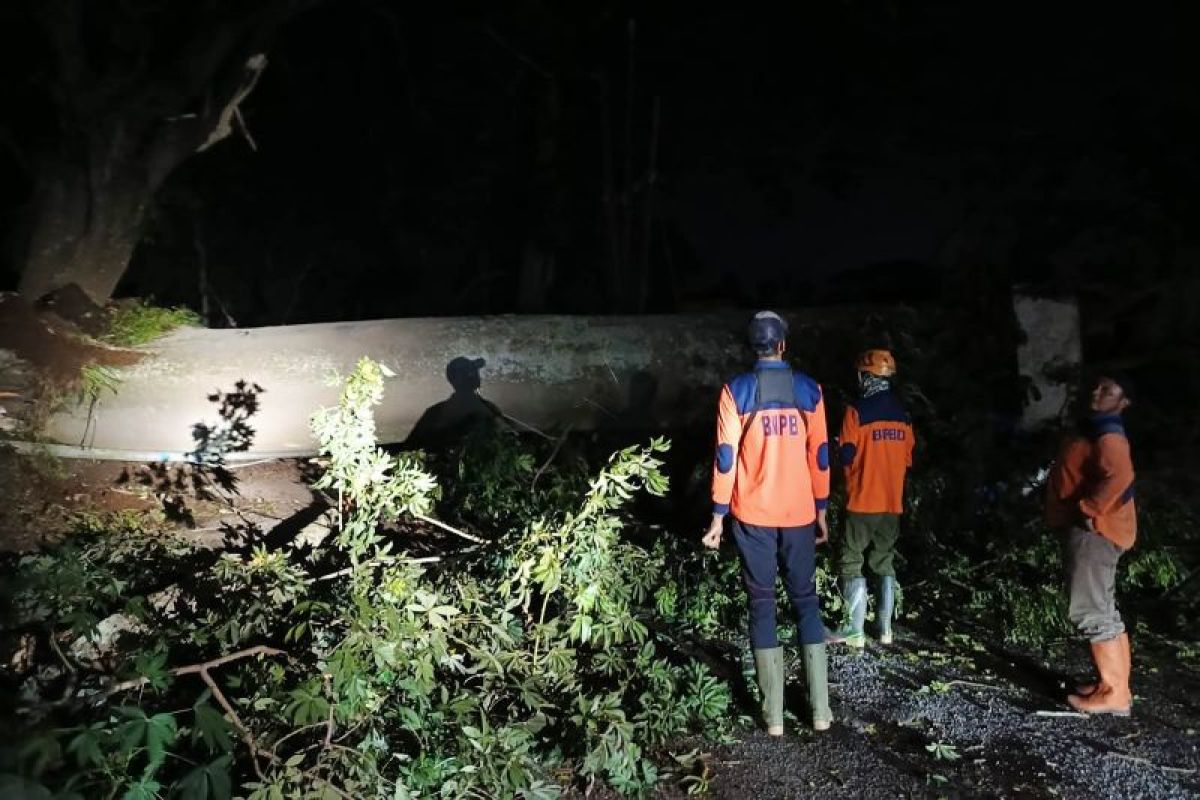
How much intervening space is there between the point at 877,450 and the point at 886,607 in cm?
91

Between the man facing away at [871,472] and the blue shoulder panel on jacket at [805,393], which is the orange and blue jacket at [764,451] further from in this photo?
the man facing away at [871,472]

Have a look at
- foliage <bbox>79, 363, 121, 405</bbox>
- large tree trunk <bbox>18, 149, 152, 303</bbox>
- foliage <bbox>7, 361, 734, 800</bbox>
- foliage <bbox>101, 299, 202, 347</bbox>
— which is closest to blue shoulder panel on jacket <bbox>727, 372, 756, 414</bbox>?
foliage <bbox>7, 361, 734, 800</bbox>

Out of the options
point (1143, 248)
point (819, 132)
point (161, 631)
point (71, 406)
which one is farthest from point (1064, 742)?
point (819, 132)

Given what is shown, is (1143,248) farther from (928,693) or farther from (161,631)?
(161,631)

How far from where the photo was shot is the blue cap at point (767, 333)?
3752mm

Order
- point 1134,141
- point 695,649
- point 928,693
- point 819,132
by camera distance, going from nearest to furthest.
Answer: point 928,693, point 695,649, point 1134,141, point 819,132

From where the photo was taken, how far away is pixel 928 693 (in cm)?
415

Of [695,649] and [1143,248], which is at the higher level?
[1143,248]

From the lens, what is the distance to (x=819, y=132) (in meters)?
12.4

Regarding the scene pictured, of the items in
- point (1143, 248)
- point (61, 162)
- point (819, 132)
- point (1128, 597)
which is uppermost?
point (819, 132)

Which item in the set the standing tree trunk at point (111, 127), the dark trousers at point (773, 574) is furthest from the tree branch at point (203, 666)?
the standing tree trunk at point (111, 127)

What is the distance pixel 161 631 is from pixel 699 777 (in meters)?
2.11

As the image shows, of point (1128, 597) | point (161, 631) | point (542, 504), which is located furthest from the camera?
point (1128, 597)

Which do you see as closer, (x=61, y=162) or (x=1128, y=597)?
(x=1128, y=597)
